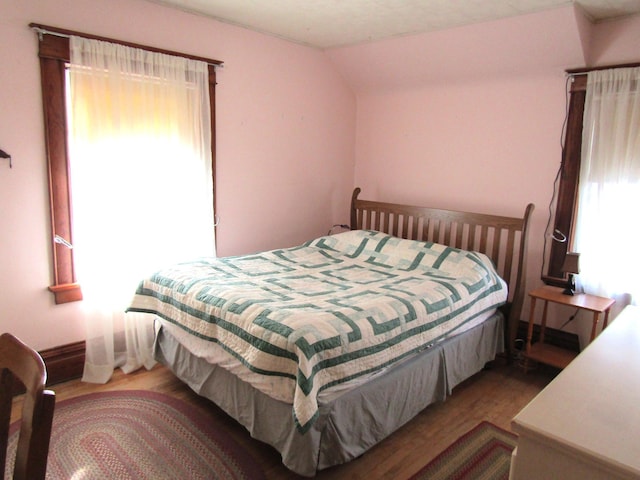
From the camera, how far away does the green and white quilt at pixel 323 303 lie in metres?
1.91

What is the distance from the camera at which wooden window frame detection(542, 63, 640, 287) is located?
9.71ft

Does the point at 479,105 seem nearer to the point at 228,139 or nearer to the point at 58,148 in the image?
the point at 228,139

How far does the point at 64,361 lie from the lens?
9.23 ft

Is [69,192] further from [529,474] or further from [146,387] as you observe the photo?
[529,474]

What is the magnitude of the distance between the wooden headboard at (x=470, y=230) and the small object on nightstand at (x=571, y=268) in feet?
0.83

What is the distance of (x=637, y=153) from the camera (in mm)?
2699

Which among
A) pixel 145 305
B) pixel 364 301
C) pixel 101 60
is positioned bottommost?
pixel 145 305

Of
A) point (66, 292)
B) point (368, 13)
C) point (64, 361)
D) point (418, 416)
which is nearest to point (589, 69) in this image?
point (368, 13)

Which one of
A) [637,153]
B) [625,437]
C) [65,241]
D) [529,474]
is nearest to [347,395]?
[529,474]

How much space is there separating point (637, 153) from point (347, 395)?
2.29 metres

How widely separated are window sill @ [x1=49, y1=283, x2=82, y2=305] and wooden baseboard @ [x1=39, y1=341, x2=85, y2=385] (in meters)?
0.30

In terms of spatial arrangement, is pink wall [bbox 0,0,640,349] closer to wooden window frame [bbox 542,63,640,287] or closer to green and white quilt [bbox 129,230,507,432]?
wooden window frame [bbox 542,63,640,287]

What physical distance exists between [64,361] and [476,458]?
249 cm

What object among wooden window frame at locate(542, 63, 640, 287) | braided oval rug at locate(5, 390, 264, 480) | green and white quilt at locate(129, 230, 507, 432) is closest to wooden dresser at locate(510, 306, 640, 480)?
green and white quilt at locate(129, 230, 507, 432)
